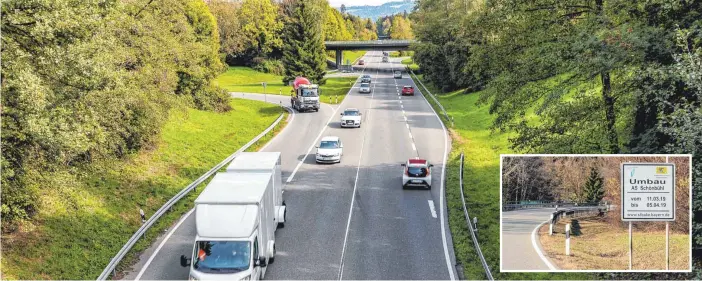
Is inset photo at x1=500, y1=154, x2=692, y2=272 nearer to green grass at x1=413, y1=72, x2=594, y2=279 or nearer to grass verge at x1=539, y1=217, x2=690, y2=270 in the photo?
grass verge at x1=539, y1=217, x2=690, y2=270

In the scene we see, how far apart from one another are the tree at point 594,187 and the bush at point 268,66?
9494 cm

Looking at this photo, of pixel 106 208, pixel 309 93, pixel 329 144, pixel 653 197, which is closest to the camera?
pixel 653 197

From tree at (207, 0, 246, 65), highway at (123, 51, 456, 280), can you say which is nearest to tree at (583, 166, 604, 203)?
highway at (123, 51, 456, 280)

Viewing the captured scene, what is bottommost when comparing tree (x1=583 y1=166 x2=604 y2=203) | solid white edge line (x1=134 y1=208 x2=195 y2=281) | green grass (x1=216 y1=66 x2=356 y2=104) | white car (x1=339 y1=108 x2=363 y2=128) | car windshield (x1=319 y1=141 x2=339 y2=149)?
solid white edge line (x1=134 y1=208 x2=195 y2=281)

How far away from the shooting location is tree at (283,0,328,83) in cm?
A: 7562

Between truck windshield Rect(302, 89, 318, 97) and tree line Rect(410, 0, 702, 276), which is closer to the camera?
tree line Rect(410, 0, 702, 276)

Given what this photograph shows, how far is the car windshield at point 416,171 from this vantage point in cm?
2827

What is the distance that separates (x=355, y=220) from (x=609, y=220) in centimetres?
1151

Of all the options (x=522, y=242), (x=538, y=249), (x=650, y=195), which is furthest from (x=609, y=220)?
(x=522, y=242)

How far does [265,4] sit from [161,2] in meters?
77.7

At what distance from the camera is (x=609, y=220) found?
46.0 ft

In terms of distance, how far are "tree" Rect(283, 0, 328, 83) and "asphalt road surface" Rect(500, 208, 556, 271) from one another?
6320 centimetres

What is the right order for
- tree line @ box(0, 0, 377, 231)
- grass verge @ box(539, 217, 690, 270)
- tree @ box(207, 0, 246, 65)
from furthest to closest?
tree @ box(207, 0, 246, 65) < tree line @ box(0, 0, 377, 231) < grass verge @ box(539, 217, 690, 270)

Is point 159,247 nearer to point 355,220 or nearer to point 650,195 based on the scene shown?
point 355,220
